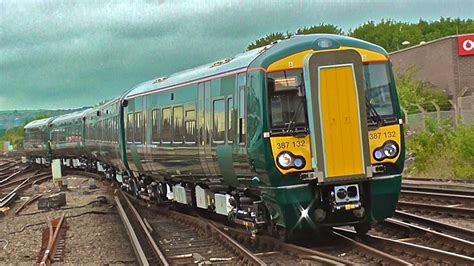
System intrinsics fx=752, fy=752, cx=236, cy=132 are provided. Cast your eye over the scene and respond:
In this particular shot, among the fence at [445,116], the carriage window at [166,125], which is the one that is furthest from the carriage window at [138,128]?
the fence at [445,116]

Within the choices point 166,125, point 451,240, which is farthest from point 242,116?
point 166,125

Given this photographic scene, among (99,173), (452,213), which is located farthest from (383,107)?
(99,173)

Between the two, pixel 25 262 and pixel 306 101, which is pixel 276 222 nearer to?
pixel 306 101

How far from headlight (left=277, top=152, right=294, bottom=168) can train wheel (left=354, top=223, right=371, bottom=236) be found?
199 centimetres

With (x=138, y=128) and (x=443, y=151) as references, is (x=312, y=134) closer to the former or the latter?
(x=138, y=128)

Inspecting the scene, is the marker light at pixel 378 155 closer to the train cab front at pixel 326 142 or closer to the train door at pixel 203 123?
the train cab front at pixel 326 142

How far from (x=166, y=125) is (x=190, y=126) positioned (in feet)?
7.29

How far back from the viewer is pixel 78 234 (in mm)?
17453

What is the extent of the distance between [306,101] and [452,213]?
5513 millimetres

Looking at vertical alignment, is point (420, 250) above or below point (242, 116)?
below

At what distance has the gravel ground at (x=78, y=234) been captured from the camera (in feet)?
46.3

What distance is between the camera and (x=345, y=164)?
35.4 feet

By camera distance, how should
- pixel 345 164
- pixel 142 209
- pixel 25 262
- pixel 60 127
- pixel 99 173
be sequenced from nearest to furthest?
pixel 345 164 → pixel 25 262 → pixel 142 209 → pixel 99 173 → pixel 60 127

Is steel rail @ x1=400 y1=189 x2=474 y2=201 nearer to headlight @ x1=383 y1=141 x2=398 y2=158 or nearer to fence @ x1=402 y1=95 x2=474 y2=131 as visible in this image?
headlight @ x1=383 y1=141 x2=398 y2=158
